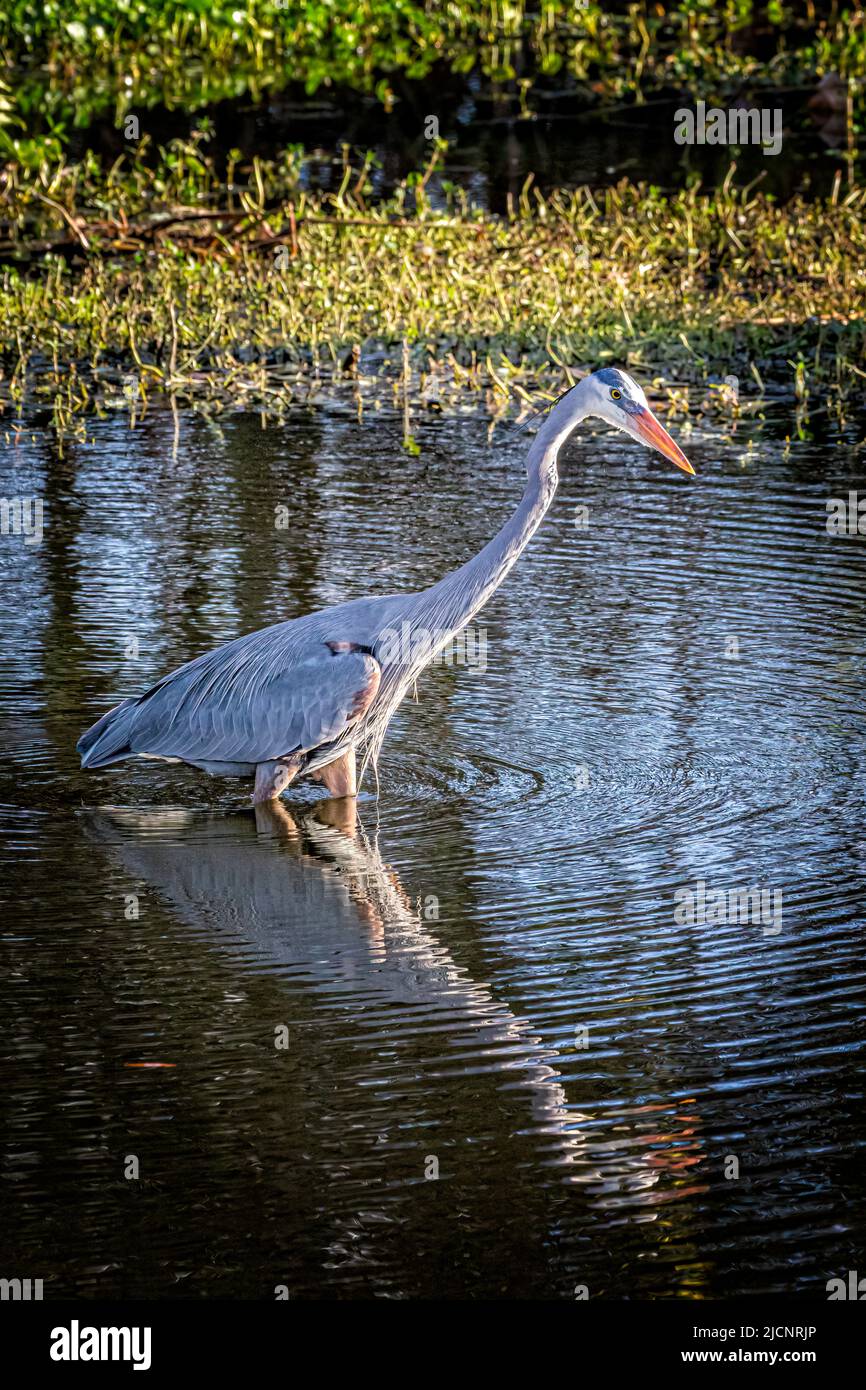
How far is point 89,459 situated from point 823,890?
6.64 m

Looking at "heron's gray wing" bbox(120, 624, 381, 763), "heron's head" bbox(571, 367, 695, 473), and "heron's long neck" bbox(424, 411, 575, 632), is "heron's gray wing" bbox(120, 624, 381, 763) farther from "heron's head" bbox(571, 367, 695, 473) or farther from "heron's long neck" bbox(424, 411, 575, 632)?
"heron's head" bbox(571, 367, 695, 473)

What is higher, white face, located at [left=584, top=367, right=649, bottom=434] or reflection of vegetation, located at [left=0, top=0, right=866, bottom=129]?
reflection of vegetation, located at [left=0, top=0, right=866, bottom=129]

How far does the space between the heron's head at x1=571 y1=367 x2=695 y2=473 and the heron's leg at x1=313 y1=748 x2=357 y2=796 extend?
1551 mm

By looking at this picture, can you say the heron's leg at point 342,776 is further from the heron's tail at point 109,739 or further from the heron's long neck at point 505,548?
the heron's tail at point 109,739

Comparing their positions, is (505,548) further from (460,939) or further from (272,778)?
(460,939)

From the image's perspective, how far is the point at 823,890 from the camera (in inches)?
253

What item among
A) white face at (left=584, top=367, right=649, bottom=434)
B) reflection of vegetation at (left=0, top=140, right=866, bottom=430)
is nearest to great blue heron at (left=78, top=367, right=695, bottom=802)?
white face at (left=584, top=367, right=649, bottom=434)

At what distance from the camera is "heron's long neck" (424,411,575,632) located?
7.07m

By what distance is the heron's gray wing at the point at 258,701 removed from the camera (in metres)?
7.21

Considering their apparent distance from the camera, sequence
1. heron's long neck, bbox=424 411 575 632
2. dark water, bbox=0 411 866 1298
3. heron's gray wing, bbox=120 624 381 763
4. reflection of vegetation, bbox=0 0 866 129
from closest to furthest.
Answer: dark water, bbox=0 411 866 1298, heron's long neck, bbox=424 411 575 632, heron's gray wing, bbox=120 624 381 763, reflection of vegetation, bbox=0 0 866 129

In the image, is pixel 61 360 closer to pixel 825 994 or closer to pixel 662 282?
pixel 662 282

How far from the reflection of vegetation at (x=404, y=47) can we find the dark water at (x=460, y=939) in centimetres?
1444

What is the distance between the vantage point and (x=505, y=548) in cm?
720

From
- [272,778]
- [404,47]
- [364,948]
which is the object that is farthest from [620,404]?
[404,47]
